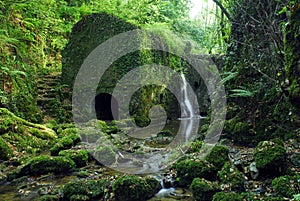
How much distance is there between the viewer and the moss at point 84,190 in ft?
12.9

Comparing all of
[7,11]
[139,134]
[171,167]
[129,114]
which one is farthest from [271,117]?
[7,11]

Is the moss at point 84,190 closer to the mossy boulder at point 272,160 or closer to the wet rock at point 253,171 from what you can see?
the wet rock at point 253,171

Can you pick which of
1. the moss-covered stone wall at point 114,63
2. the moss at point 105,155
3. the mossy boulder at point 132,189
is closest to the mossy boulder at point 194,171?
the mossy boulder at point 132,189

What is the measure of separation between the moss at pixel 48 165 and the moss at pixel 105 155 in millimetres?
738

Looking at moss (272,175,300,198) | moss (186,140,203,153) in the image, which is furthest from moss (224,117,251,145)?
moss (272,175,300,198)

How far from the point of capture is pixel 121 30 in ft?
39.6

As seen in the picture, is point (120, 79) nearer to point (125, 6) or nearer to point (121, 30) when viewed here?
point (121, 30)

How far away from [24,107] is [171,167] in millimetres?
5858

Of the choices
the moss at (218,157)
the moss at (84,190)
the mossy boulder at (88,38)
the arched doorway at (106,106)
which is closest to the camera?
the moss at (84,190)

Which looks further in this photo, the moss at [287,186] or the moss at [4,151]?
the moss at [4,151]

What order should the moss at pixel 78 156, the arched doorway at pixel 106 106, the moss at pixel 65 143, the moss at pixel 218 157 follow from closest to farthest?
the moss at pixel 218 157 < the moss at pixel 78 156 < the moss at pixel 65 143 < the arched doorway at pixel 106 106

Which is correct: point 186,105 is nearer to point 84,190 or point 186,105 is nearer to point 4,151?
point 4,151

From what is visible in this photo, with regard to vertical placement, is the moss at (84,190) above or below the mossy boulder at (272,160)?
below

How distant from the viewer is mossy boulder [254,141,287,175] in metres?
3.82
